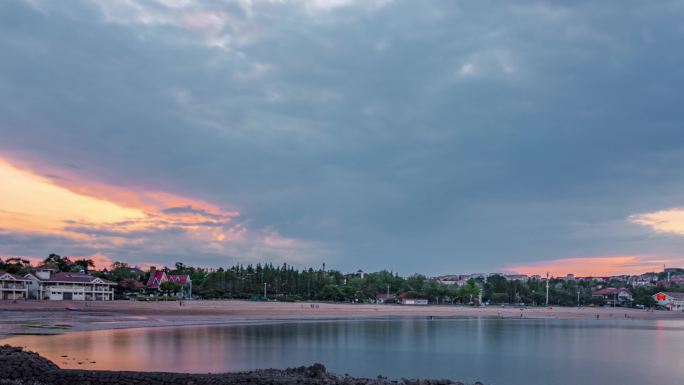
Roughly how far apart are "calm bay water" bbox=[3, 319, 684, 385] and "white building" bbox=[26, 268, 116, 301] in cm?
3893

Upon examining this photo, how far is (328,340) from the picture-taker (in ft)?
138

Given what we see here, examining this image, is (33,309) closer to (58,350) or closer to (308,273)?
(58,350)

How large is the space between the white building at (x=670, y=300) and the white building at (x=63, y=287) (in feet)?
431

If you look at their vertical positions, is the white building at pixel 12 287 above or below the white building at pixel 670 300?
above

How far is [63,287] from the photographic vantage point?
7781cm

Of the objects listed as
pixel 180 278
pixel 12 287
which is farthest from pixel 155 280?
pixel 12 287

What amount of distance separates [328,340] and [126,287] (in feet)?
210

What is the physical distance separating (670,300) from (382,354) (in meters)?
134

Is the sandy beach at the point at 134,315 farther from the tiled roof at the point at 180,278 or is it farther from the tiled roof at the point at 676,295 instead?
the tiled roof at the point at 676,295

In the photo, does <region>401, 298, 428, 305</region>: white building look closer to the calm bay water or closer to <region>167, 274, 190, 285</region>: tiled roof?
<region>167, 274, 190, 285</region>: tiled roof

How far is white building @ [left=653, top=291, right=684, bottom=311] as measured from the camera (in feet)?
454

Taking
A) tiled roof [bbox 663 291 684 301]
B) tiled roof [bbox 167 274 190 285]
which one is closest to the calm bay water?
tiled roof [bbox 167 274 190 285]

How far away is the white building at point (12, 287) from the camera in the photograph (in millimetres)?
72000

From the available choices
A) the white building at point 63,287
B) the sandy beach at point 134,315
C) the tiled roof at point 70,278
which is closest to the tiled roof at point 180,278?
the white building at point 63,287
